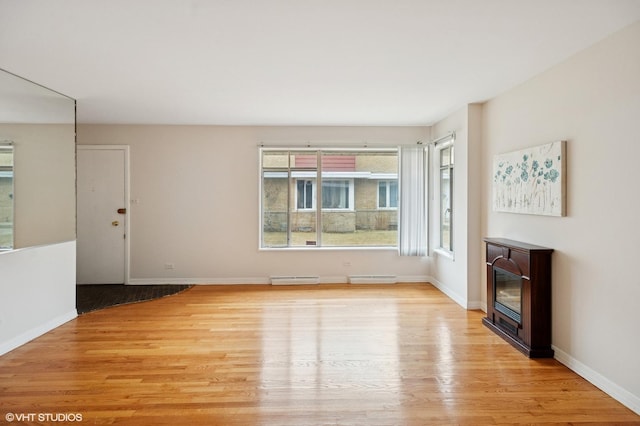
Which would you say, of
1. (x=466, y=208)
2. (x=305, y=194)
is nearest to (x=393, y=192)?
(x=305, y=194)

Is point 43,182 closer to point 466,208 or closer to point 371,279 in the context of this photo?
point 371,279

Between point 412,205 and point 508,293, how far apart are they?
2.47 meters

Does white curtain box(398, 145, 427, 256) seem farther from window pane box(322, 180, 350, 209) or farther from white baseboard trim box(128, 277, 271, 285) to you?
white baseboard trim box(128, 277, 271, 285)

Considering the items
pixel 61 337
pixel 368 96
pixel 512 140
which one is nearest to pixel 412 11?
pixel 368 96

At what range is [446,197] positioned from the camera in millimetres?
5594

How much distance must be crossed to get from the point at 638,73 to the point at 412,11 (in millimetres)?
1553

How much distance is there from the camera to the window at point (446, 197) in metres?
5.43

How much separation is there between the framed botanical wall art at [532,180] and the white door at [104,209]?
5267mm

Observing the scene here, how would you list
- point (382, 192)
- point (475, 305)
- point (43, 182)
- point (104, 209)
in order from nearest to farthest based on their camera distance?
point (43, 182), point (475, 305), point (104, 209), point (382, 192)

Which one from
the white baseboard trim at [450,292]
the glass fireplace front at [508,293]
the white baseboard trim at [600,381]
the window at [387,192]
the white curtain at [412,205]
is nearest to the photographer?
the white baseboard trim at [600,381]

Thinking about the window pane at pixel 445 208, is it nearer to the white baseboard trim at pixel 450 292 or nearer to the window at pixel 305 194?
the white baseboard trim at pixel 450 292

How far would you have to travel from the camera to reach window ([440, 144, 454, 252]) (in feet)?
17.8

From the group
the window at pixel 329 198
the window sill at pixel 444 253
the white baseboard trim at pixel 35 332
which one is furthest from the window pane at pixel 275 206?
the white baseboard trim at pixel 35 332

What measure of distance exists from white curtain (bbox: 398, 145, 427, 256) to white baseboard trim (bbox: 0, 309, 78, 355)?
4523 millimetres
